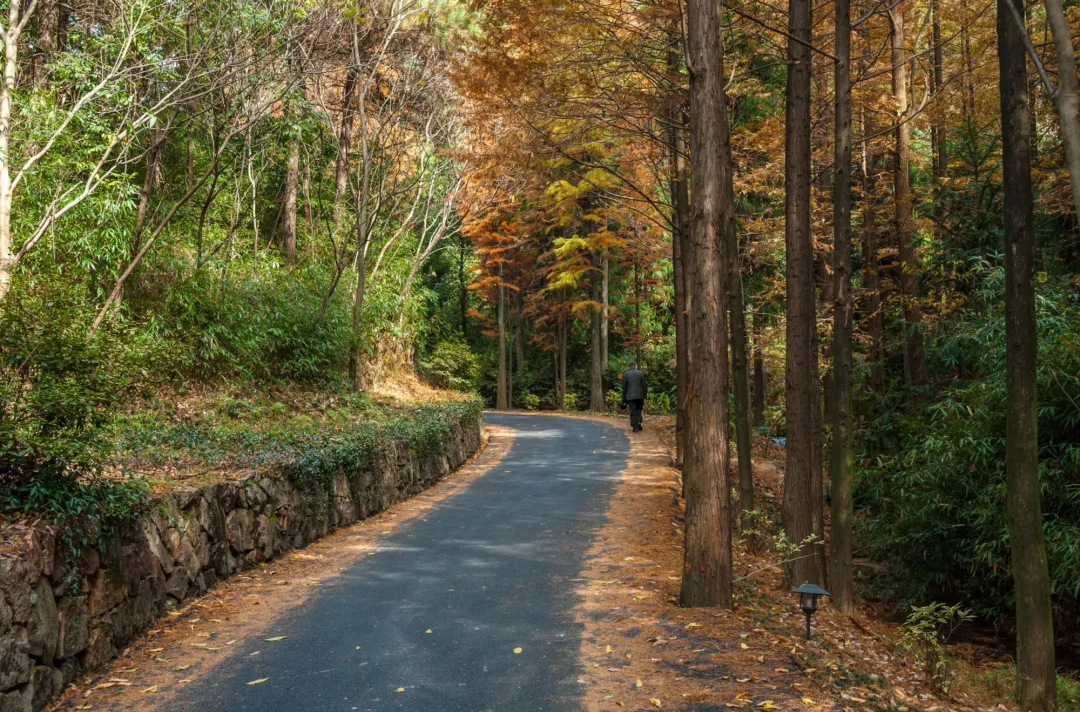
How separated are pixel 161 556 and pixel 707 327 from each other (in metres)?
5.07

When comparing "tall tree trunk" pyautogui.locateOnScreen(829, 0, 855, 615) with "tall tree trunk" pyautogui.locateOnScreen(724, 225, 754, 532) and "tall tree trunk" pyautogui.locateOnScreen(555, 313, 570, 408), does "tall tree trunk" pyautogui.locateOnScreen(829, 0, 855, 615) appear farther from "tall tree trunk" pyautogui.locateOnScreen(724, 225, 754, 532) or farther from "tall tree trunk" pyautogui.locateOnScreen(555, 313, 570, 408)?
"tall tree trunk" pyautogui.locateOnScreen(555, 313, 570, 408)

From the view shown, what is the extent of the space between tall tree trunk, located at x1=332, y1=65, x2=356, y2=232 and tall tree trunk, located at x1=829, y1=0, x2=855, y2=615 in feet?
36.8

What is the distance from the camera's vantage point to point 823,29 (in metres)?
13.2

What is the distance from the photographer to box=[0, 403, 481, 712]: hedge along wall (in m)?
5.06

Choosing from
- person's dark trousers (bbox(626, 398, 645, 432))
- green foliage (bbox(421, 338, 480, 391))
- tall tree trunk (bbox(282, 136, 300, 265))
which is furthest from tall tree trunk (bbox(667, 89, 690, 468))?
green foliage (bbox(421, 338, 480, 391))

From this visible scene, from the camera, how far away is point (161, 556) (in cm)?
708

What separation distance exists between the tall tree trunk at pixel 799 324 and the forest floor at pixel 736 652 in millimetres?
741

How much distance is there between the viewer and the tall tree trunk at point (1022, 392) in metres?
6.59

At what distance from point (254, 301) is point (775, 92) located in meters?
10.3

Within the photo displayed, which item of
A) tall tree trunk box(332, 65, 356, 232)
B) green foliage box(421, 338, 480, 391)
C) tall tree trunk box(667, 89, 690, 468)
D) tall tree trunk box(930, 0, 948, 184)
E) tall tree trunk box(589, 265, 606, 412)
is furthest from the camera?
green foliage box(421, 338, 480, 391)

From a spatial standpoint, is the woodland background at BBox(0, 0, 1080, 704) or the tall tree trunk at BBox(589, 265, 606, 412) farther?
the tall tree trunk at BBox(589, 265, 606, 412)

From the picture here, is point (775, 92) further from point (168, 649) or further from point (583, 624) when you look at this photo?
point (168, 649)

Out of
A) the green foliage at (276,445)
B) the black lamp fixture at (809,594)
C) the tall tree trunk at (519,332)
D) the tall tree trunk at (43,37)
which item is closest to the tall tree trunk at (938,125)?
the green foliage at (276,445)

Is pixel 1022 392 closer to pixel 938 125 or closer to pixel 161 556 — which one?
pixel 161 556
